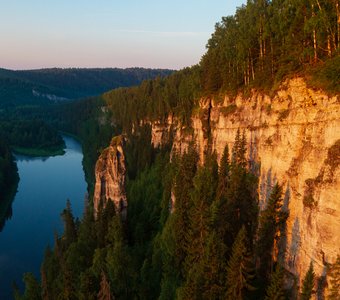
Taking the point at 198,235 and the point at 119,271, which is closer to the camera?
the point at 198,235

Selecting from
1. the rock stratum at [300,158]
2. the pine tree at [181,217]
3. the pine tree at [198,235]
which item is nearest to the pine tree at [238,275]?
the pine tree at [198,235]

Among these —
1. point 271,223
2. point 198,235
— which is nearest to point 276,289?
point 271,223

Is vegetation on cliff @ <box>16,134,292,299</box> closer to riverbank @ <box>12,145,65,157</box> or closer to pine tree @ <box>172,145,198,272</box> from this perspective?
pine tree @ <box>172,145,198,272</box>

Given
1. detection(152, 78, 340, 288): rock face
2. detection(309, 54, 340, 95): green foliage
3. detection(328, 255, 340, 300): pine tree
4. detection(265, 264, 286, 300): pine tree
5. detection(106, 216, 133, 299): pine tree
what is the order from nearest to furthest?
detection(328, 255, 340, 300): pine tree → detection(152, 78, 340, 288): rock face → detection(265, 264, 286, 300): pine tree → detection(309, 54, 340, 95): green foliage → detection(106, 216, 133, 299): pine tree

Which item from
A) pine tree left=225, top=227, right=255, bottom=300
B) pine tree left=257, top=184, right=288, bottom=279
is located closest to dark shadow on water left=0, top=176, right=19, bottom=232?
pine tree left=225, top=227, right=255, bottom=300

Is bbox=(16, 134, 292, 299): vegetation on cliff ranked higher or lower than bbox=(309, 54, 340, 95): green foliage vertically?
lower

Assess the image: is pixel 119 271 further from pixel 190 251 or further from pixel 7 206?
pixel 7 206

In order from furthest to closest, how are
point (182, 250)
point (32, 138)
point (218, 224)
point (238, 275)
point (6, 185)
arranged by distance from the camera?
point (32, 138) < point (6, 185) < point (182, 250) < point (218, 224) < point (238, 275)
